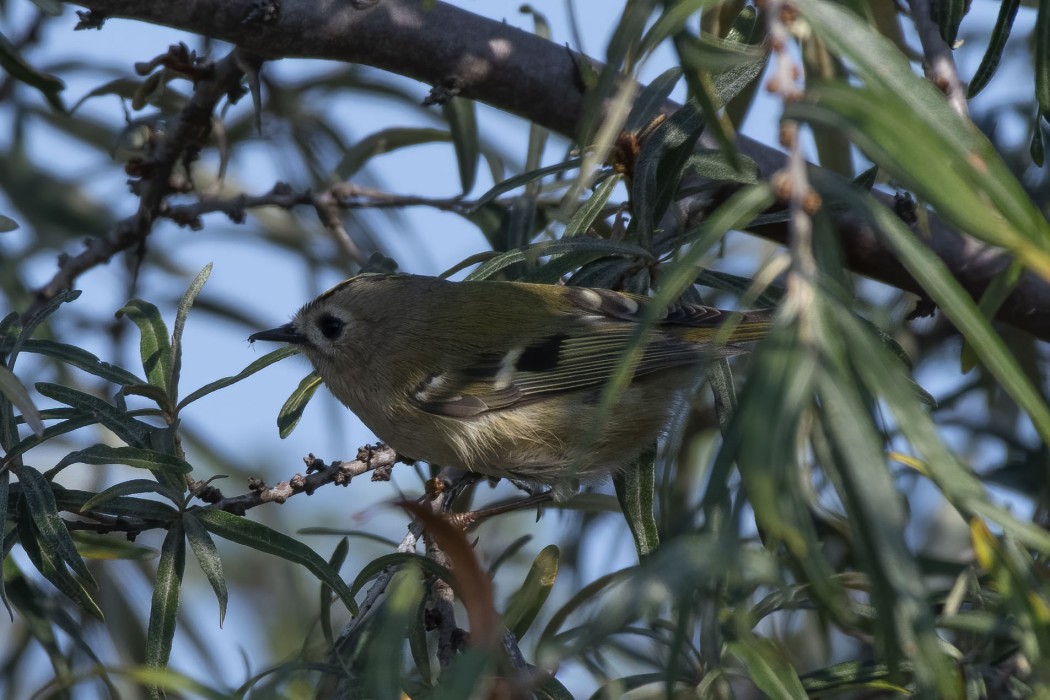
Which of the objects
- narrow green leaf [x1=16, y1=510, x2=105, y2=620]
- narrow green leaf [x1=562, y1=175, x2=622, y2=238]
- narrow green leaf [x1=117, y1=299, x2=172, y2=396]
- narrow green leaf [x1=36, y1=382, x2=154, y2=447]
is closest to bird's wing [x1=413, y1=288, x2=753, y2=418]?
narrow green leaf [x1=562, y1=175, x2=622, y2=238]

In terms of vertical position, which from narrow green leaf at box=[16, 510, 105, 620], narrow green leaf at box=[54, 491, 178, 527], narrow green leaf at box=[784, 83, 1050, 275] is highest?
narrow green leaf at box=[54, 491, 178, 527]

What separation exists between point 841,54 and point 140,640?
2.04 metres

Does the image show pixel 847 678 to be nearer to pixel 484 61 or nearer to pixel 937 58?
pixel 937 58

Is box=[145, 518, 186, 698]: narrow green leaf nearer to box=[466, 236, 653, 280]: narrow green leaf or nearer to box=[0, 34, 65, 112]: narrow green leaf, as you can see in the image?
box=[466, 236, 653, 280]: narrow green leaf

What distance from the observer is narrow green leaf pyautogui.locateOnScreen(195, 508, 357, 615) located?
1.48m

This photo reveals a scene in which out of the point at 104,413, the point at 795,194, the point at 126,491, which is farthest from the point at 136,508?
the point at 795,194

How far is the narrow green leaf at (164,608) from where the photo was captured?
146cm

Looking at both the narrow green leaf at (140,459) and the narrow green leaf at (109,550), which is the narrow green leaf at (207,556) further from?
the narrow green leaf at (109,550)

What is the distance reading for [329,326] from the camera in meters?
2.48

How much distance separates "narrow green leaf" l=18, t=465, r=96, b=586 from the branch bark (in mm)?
786

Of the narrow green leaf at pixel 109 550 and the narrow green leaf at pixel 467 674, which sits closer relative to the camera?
the narrow green leaf at pixel 467 674

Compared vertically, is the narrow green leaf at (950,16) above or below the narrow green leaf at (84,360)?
above

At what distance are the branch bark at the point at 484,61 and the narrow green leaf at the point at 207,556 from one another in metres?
0.82

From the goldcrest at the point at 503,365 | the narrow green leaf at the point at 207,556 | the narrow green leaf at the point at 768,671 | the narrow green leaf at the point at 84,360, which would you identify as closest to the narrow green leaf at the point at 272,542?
the narrow green leaf at the point at 207,556
